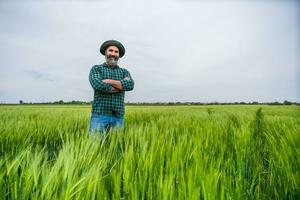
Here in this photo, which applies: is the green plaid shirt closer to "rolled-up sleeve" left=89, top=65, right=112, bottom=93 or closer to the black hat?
"rolled-up sleeve" left=89, top=65, right=112, bottom=93

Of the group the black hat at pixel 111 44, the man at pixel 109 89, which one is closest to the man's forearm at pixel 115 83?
the man at pixel 109 89

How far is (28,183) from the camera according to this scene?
69 centimetres

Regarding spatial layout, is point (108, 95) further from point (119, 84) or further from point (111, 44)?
point (111, 44)

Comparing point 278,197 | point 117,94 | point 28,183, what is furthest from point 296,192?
point 117,94

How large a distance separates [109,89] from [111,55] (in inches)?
18.5

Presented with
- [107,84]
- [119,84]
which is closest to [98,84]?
[107,84]

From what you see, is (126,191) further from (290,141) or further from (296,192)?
(290,141)

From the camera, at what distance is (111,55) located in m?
2.70

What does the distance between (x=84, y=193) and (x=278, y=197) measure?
845 mm

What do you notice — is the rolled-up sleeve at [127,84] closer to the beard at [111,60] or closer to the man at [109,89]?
the man at [109,89]

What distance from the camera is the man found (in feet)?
8.16

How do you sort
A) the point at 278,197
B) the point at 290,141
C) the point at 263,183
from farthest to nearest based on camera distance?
the point at 290,141
the point at 263,183
the point at 278,197

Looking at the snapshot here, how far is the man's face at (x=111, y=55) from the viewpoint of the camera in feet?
8.79

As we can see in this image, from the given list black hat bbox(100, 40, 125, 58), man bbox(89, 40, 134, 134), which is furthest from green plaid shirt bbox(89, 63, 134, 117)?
black hat bbox(100, 40, 125, 58)
